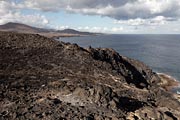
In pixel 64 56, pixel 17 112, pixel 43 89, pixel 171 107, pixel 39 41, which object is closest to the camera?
pixel 17 112

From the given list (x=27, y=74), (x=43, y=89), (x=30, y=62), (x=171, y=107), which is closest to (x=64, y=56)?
Result: (x=30, y=62)

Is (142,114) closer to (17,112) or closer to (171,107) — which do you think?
(171,107)

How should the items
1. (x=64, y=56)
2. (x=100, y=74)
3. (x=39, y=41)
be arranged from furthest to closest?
(x=39, y=41)
(x=64, y=56)
(x=100, y=74)

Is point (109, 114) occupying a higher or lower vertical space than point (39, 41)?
lower

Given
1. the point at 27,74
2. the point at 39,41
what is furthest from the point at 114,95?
the point at 39,41

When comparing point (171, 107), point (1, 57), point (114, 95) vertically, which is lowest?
point (171, 107)

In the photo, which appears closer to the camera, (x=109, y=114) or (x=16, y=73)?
Result: (x=109, y=114)
